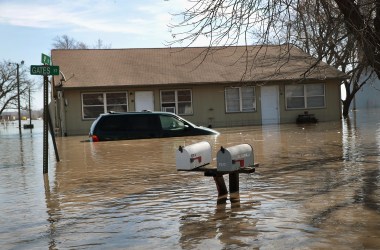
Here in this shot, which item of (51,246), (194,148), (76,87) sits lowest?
(51,246)

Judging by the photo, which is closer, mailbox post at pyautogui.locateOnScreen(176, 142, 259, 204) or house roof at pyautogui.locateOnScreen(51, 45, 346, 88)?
mailbox post at pyautogui.locateOnScreen(176, 142, 259, 204)

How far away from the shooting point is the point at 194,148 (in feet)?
24.9

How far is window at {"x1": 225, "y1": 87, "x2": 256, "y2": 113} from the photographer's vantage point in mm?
30478

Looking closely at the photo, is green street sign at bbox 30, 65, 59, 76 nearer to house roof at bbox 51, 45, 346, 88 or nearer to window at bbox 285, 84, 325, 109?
house roof at bbox 51, 45, 346, 88

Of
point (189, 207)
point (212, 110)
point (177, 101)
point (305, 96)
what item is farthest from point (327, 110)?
point (189, 207)

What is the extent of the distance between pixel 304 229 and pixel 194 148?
254cm

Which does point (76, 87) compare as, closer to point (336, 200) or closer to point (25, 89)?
point (336, 200)

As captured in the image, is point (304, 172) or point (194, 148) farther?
point (304, 172)

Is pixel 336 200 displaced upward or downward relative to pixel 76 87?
downward

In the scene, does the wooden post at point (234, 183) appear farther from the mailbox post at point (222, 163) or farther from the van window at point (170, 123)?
the van window at point (170, 123)

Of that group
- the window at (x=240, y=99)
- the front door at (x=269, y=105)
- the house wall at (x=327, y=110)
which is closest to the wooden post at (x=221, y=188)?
the window at (x=240, y=99)

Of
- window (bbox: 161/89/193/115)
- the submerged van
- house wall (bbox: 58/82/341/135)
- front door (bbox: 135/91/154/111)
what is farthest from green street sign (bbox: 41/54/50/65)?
window (bbox: 161/89/193/115)

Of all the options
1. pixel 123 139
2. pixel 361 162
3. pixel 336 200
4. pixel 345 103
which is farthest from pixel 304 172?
pixel 345 103

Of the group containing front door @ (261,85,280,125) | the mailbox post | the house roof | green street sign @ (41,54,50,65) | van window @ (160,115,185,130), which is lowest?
the mailbox post
